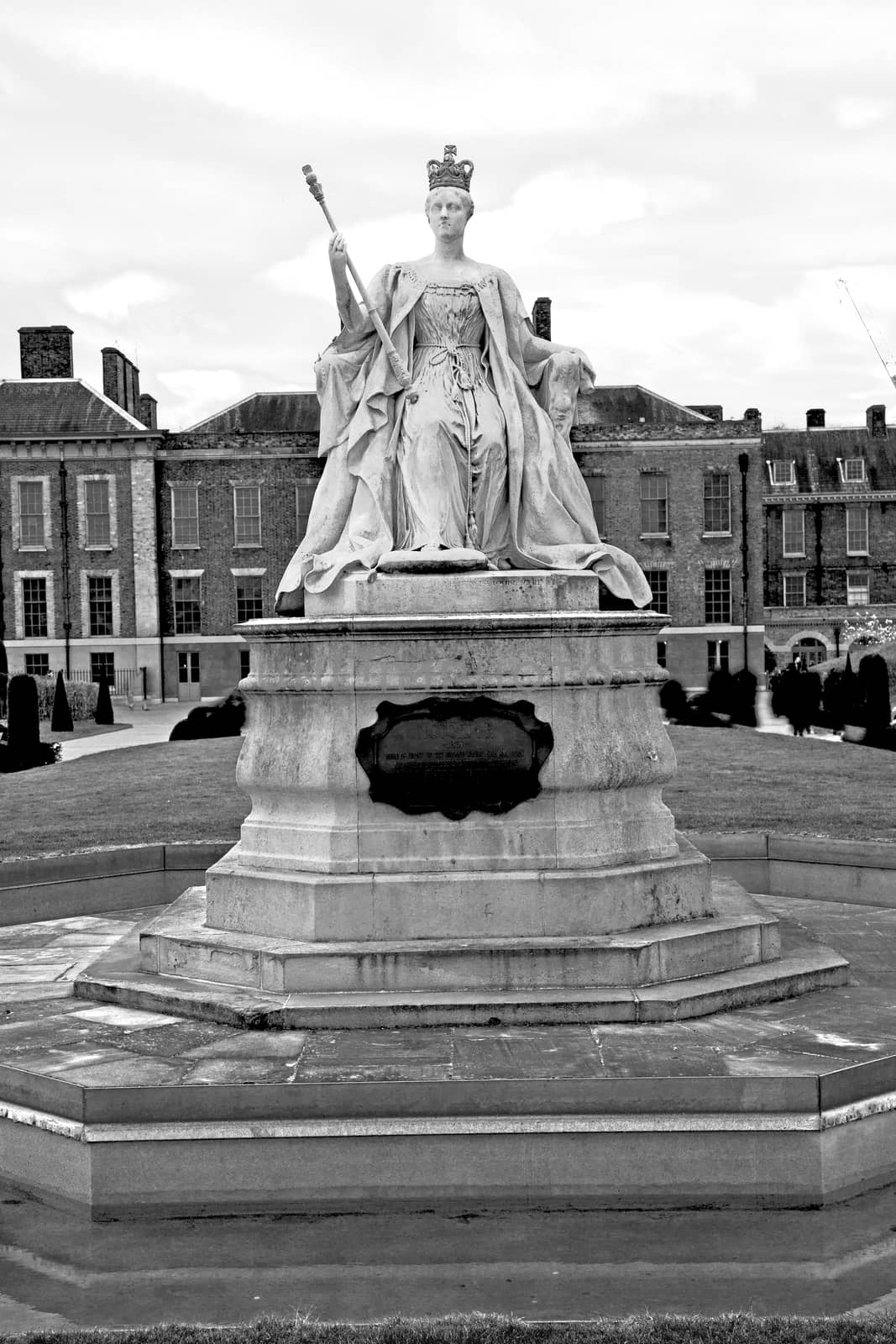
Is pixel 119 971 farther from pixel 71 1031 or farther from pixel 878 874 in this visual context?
pixel 878 874

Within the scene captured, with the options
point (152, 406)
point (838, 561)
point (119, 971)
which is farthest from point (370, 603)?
point (838, 561)

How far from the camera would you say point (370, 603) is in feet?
25.5

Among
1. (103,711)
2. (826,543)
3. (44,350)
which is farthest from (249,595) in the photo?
(826,543)

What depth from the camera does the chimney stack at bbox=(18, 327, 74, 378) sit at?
5741 cm

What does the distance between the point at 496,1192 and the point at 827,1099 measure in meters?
1.26

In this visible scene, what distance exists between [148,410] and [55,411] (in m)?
10.5

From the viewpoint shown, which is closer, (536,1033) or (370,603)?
(536,1033)

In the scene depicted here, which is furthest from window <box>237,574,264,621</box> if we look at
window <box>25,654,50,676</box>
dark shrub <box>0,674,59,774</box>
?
dark shrub <box>0,674,59,774</box>

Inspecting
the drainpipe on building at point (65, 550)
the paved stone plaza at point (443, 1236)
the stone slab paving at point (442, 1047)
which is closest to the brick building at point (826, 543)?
the drainpipe on building at point (65, 550)

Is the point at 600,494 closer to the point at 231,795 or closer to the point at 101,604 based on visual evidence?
the point at 101,604

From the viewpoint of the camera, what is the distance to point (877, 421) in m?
77.3

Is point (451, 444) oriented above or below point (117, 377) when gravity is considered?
below

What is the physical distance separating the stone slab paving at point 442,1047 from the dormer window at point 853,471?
7014 centimetres

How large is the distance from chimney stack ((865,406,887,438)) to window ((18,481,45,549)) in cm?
4220
